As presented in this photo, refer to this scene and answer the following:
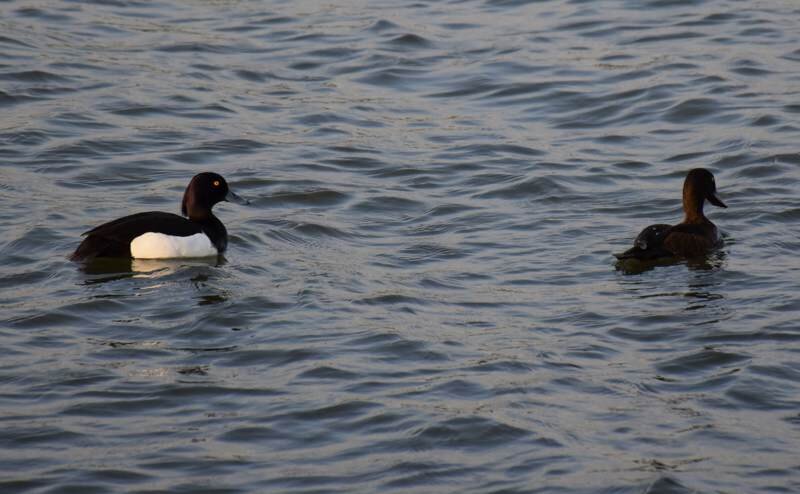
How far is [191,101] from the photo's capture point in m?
16.4

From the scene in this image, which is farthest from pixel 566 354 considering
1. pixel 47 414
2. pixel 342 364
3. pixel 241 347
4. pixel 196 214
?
pixel 196 214

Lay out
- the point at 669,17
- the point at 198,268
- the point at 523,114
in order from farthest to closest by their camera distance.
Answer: the point at 669,17 → the point at 523,114 → the point at 198,268

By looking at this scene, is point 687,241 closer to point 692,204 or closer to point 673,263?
point 673,263

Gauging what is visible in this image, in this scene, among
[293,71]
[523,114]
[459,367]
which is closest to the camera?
[459,367]

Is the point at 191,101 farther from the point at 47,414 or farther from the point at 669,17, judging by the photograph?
the point at 47,414

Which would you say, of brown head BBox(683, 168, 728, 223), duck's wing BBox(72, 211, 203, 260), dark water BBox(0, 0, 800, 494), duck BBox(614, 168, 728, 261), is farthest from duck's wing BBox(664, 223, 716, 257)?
duck's wing BBox(72, 211, 203, 260)

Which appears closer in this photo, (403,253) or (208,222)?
(403,253)

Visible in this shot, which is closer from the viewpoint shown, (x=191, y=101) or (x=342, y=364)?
(x=342, y=364)

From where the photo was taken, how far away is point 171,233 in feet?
36.9

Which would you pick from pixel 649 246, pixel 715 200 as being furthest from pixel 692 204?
pixel 649 246

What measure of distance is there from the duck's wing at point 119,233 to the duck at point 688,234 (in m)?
3.46

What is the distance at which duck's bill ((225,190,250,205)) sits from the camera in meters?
12.1

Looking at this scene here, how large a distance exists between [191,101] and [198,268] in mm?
5550

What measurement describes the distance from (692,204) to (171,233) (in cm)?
414
